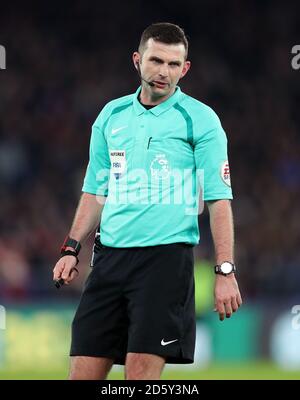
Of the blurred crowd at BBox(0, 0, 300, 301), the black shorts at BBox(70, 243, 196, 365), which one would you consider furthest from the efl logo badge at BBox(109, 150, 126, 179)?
the blurred crowd at BBox(0, 0, 300, 301)

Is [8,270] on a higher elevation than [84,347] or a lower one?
A: lower

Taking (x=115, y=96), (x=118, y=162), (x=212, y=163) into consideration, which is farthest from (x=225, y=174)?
(x=115, y=96)

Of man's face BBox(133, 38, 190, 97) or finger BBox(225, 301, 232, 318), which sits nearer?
finger BBox(225, 301, 232, 318)

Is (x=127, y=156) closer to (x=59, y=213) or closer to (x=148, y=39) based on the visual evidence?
(x=148, y=39)

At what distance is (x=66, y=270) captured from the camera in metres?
5.43

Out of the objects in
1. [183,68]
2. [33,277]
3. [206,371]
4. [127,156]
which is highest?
[183,68]

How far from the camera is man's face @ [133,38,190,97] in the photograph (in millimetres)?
5250

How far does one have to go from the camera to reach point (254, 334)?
13.9m

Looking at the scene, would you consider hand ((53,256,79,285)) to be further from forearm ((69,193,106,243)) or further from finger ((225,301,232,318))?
finger ((225,301,232,318))

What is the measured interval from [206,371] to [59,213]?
14.6 ft

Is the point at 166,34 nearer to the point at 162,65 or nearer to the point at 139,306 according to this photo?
the point at 162,65

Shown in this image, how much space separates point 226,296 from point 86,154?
12.9 metres

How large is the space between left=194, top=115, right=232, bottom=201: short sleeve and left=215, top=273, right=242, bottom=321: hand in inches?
17.0

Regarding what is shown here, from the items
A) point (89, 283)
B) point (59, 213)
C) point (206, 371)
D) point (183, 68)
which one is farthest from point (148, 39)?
point (59, 213)
